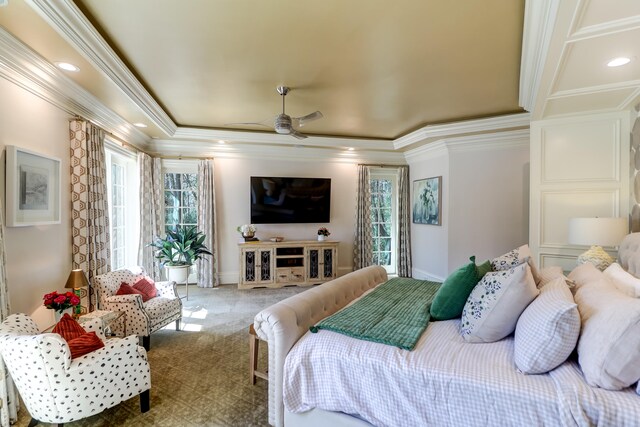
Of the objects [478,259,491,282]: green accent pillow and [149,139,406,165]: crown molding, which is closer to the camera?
[478,259,491,282]: green accent pillow

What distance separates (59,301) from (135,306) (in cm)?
73

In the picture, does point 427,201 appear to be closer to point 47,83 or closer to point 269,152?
point 269,152

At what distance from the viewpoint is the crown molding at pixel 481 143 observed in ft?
16.1

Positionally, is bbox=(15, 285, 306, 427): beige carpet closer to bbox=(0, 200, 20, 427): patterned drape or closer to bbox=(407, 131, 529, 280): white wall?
bbox=(0, 200, 20, 427): patterned drape

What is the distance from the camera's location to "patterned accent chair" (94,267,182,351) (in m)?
3.06

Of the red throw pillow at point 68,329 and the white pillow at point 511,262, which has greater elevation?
the white pillow at point 511,262

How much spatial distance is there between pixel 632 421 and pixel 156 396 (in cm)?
277

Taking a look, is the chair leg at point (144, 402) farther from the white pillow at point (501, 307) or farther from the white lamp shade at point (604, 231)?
the white lamp shade at point (604, 231)

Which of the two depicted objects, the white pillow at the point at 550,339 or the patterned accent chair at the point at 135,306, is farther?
the patterned accent chair at the point at 135,306

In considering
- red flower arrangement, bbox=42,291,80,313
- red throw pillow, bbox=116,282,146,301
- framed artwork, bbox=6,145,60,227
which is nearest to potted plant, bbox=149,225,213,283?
red throw pillow, bbox=116,282,146,301

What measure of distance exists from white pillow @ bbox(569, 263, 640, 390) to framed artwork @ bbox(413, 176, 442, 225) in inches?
166

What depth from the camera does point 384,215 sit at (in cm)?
675

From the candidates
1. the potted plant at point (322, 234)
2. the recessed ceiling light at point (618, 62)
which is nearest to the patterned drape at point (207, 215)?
the potted plant at point (322, 234)

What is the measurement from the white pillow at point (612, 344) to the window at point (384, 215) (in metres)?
5.21
